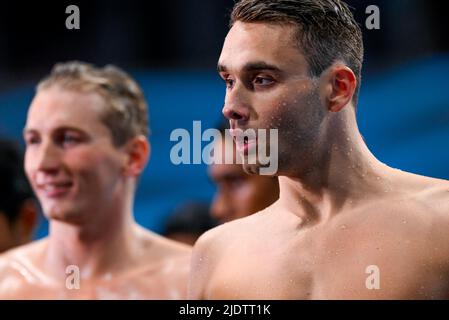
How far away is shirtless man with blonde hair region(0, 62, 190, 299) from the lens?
2.45 meters

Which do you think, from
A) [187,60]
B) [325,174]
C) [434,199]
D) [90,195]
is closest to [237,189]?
[187,60]

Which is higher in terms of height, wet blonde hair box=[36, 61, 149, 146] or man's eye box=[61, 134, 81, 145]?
wet blonde hair box=[36, 61, 149, 146]

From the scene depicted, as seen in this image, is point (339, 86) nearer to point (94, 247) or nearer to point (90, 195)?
point (90, 195)

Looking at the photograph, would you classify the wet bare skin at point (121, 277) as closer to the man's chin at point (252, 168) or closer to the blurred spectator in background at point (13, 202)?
the blurred spectator in background at point (13, 202)

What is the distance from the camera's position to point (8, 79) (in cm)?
341

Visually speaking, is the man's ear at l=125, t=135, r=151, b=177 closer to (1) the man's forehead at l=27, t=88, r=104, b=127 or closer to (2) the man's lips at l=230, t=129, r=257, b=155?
(1) the man's forehead at l=27, t=88, r=104, b=127

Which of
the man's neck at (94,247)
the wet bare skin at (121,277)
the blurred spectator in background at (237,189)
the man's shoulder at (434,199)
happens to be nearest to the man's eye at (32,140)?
the man's neck at (94,247)

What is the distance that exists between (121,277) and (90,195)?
0.27 metres

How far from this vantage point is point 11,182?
3.05m

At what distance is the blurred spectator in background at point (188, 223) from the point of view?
12.2ft

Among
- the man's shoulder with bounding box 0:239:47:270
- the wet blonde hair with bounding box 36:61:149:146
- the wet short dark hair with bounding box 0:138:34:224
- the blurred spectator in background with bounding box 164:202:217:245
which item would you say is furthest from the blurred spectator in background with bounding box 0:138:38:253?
the blurred spectator in background with bounding box 164:202:217:245

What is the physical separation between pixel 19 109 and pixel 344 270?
227 centimetres

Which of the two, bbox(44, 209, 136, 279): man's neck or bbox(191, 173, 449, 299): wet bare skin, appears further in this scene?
bbox(44, 209, 136, 279): man's neck

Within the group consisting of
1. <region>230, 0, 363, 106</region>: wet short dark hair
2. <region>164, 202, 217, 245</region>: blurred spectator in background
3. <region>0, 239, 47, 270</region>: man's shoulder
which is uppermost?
<region>164, 202, 217, 245</region>: blurred spectator in background
